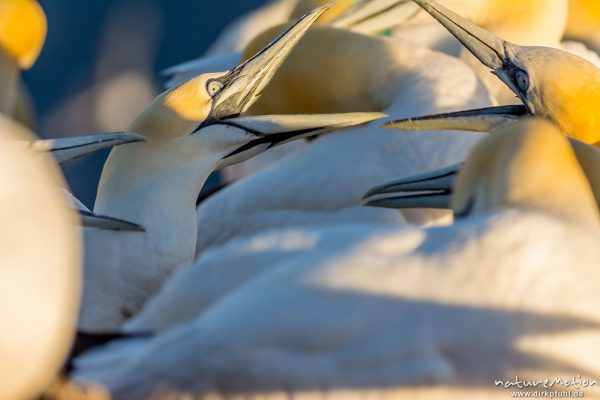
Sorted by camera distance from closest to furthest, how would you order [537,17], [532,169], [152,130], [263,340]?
1. [263,340]
2. [532,169]
3. [152,130]
4. [537,17]

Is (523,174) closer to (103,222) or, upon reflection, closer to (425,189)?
(425,189)

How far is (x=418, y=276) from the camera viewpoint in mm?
2213

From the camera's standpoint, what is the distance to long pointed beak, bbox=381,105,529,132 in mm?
3314

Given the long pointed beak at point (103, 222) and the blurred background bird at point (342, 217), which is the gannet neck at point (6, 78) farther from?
the long pointed beak at point (103, 222)

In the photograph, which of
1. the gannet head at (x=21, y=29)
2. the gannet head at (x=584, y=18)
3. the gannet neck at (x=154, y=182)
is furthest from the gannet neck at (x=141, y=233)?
the gannet head at (x=584, y=18)

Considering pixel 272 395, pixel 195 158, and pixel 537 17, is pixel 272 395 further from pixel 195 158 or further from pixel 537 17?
pixel 537 17

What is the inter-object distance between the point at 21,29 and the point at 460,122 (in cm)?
206

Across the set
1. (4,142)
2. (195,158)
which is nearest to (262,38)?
(195,158)

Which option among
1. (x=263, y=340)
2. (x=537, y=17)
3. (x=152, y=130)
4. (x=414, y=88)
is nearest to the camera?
(x=263, y=340)

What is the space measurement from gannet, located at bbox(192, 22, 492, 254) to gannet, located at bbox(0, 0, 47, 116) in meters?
1.15

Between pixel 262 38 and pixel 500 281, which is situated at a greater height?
pixel 500 281

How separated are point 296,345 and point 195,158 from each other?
1.20 metres

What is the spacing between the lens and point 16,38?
4.85 metres

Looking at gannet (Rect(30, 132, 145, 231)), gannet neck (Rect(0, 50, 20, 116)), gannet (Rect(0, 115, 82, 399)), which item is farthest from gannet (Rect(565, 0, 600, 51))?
gannet (Rect(0, 115, 82, 399))
